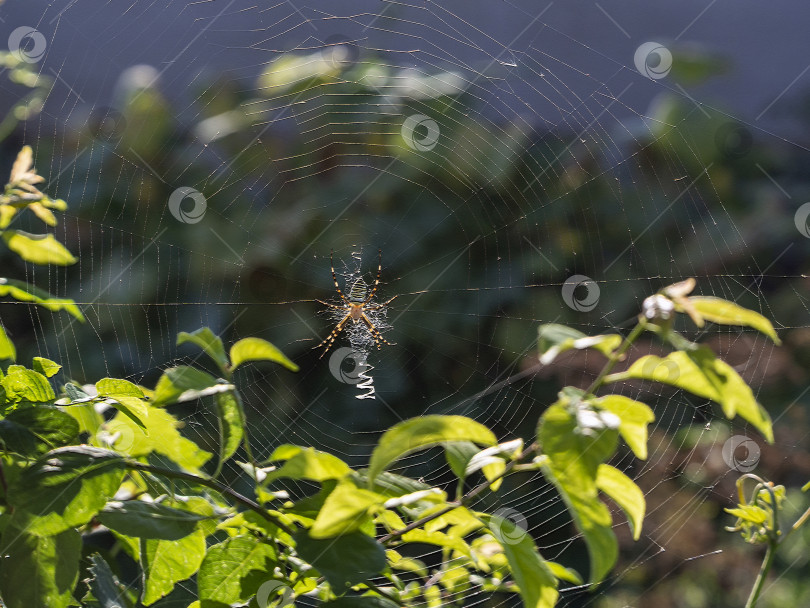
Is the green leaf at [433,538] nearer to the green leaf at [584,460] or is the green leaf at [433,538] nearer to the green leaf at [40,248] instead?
the green leaf at [584,460]

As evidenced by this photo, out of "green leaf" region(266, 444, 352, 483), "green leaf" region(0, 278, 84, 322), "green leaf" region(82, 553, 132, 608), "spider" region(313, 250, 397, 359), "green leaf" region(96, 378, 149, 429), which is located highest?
"spider" region(313, 250, 397, 359)

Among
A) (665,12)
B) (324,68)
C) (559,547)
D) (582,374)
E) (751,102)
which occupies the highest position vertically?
(665,12)

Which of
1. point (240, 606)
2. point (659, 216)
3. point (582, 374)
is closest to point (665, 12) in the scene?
point (659, 216)

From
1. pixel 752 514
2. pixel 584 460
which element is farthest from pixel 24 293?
pixel 752 514

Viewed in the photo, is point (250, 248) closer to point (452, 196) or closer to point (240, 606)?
point (452, 196)

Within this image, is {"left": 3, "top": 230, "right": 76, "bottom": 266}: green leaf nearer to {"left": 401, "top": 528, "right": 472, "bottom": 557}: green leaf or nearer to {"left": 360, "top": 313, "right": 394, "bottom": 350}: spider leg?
{"left": 401, "top": 528, "right": 472, "bottom": 557}: green leaf

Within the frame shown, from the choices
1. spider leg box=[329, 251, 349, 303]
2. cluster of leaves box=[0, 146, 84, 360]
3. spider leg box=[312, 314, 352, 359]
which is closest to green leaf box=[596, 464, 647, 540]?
cluster of leaves box=[0, 146, 84, 360]
